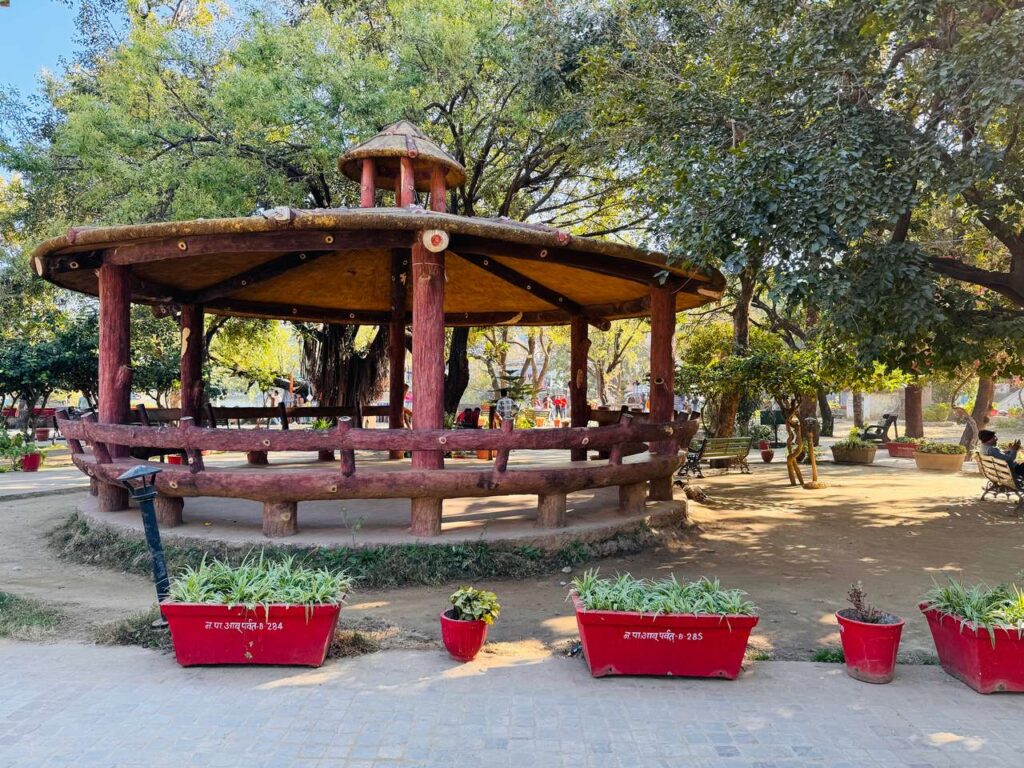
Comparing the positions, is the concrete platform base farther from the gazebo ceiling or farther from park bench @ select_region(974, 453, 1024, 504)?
park bench @ select_region(974, 453, 1024, 504)

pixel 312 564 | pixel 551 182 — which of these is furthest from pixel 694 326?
pixel 312 564

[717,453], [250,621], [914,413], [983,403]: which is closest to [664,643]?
[250,621]

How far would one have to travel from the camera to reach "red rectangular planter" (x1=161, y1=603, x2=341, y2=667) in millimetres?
4457

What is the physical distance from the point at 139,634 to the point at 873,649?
5145 mm

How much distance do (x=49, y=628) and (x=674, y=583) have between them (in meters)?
4.84

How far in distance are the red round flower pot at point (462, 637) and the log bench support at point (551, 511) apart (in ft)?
9.51

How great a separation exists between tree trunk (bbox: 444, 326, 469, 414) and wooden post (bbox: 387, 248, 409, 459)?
4211mm

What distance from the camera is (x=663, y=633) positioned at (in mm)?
4438

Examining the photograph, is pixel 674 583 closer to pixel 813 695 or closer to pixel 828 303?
pixel 813 695

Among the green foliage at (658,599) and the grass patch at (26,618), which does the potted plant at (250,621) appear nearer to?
the grass patch at (26,618)

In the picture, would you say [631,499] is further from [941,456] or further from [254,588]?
[941,456]

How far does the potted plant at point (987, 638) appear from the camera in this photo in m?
4.25

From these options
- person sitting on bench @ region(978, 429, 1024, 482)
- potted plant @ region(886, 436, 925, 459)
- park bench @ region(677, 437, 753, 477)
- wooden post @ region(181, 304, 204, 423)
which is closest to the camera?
wooden post @ region(181, 304, 204, 423)

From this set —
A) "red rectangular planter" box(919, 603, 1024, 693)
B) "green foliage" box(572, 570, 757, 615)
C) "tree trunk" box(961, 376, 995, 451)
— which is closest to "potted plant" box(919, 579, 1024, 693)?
"red rectangular planter" box(919, 603, 1024, 693)
